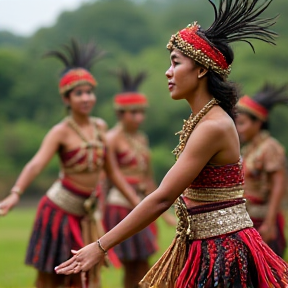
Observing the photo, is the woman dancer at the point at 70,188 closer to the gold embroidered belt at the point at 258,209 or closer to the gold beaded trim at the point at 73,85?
the gold beaded trim at the point at 73,85

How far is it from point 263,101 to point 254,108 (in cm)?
14

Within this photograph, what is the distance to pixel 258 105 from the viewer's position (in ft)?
27.5

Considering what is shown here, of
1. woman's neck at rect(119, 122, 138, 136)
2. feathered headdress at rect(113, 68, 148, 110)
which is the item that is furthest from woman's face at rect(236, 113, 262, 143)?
feathered headdress at rect(113, 68, 148, 110)

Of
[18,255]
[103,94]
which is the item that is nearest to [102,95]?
[103,94]

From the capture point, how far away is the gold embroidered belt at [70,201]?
6.86 metres

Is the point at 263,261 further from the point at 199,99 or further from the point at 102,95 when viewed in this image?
the point at 102,95

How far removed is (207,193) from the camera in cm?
422


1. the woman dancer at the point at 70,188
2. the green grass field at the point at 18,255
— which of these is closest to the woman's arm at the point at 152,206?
the woman dancer at the point at 70,188

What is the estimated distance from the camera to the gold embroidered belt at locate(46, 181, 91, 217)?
6.86 metres

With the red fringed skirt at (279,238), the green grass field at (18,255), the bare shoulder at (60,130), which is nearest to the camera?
the bare shoulder at (60,130)

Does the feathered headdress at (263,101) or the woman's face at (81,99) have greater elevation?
the feathered headdress at (263,101)

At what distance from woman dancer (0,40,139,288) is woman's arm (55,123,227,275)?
2.53 m

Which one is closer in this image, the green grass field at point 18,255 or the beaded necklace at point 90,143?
the beaded necklace at point 90,143

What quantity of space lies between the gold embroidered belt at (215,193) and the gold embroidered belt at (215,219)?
0.03 metres
